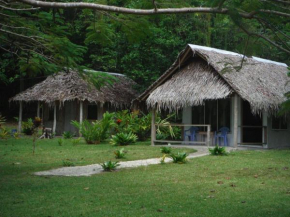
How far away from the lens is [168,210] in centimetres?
668

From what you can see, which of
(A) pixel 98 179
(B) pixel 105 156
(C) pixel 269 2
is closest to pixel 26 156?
(B) pixel 105 156

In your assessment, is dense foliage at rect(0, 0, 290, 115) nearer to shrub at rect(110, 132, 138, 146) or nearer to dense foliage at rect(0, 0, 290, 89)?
dense foliage at rect(0, 0, 290, 89)

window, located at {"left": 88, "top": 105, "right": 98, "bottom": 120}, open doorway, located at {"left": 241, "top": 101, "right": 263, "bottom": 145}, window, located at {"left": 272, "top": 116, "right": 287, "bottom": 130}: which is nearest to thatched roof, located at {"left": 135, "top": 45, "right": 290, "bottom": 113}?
window, located at {"left": 272, "top": 116, "right": 287, "bottom": 130}

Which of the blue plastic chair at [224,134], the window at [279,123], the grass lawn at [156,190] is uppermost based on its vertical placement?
the window at [279,123]

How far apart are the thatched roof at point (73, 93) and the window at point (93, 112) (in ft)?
5.15

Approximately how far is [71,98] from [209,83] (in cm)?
874

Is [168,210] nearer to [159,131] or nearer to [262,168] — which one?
[262,168]

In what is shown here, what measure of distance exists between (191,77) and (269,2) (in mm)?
12598

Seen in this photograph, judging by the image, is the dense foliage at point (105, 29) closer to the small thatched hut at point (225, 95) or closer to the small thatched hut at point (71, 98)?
the small thatched hut at point (225, 95)

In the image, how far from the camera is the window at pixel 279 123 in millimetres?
18484

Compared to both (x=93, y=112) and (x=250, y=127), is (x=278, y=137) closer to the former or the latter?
(x=250, y=127)

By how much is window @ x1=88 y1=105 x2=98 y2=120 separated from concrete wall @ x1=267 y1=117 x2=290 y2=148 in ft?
39.1

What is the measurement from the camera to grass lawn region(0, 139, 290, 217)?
22.0 feet

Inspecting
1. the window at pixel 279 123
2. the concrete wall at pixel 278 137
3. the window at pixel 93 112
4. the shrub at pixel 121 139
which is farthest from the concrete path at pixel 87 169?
the window at pixel 93 112
